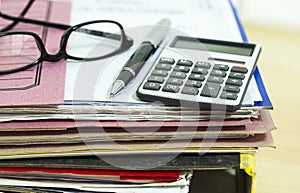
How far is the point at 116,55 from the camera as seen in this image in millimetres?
595

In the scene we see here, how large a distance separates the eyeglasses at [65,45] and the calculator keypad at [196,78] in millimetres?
79

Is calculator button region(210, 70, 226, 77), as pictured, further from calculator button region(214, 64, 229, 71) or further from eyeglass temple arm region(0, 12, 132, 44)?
eyeglass temple arm region(0, 12, 132, 44)

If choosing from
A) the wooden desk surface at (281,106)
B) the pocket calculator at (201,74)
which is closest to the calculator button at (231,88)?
the pocket calculator at (201,74)

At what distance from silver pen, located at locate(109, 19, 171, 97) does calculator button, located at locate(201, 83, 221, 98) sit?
0.08 metres

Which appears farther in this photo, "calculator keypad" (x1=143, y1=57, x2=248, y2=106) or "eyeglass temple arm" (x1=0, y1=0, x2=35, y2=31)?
"eyeglass temple arm" (x1=0, y1=0, x2=35, y2=31)

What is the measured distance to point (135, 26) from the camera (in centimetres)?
69

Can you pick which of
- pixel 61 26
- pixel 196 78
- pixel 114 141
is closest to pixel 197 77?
pixel 196 78

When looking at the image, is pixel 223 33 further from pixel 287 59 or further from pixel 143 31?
pixel 287 59

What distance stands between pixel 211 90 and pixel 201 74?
0.11ft

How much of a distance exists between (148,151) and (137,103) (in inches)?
1.8

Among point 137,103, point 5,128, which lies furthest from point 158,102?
point 5,128

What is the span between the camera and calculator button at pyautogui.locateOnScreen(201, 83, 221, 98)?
0.50 meters

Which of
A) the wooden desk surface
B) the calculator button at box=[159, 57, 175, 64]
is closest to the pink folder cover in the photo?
the calculator button at box=[159, 57, 175, 64]

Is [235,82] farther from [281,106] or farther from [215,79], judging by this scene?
[281,106]
